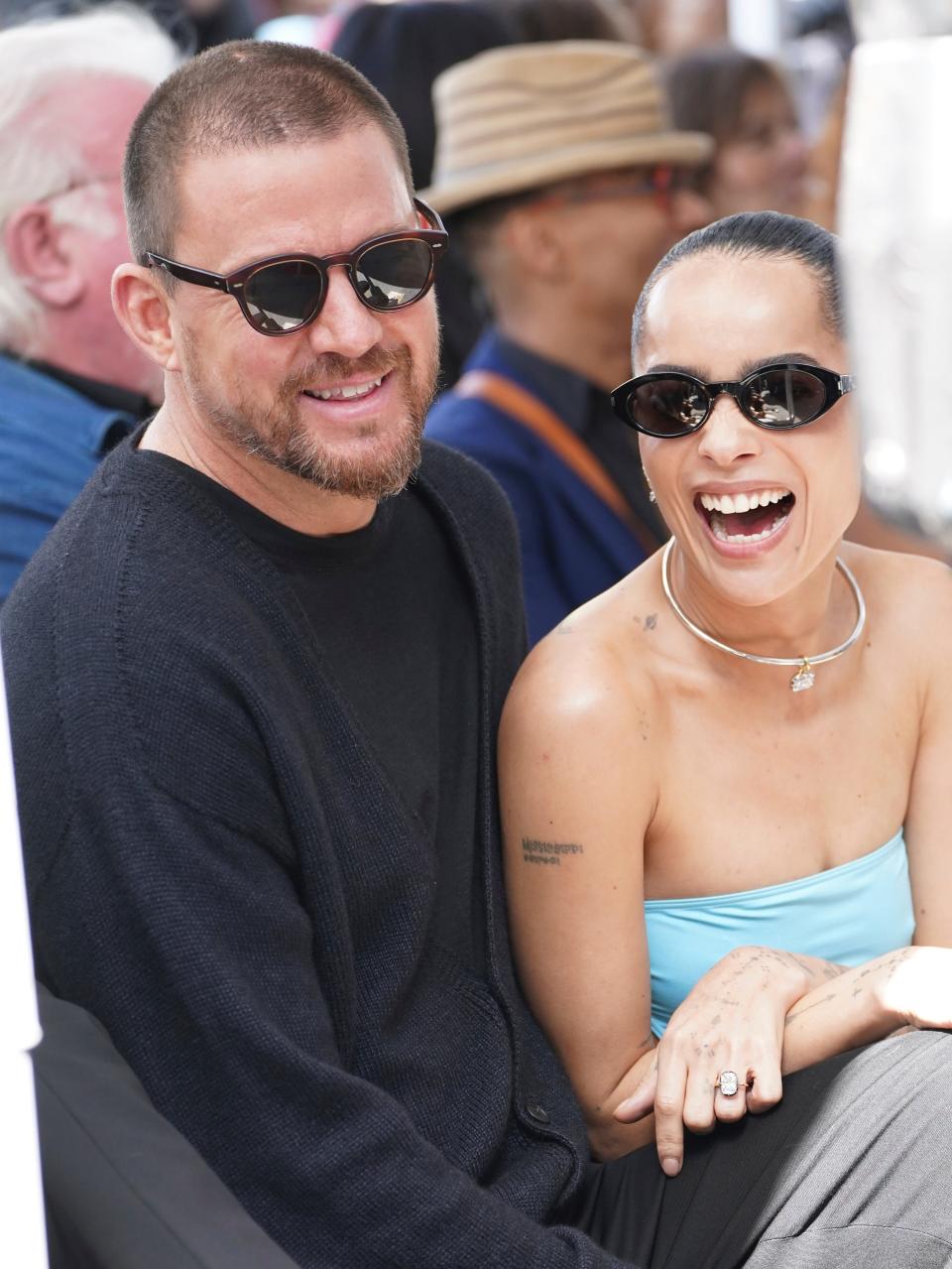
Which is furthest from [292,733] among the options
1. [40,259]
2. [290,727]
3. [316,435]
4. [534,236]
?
[534,236]

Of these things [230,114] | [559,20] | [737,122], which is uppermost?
[230,114]

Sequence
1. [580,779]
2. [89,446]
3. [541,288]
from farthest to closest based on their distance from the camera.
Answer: [541,288], [89,446], [580,779]

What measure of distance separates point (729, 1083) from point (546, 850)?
0.32 m

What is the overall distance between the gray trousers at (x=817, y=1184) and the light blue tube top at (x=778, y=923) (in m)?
0.21

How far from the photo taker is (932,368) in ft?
3.10

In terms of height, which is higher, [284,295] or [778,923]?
[284,295]

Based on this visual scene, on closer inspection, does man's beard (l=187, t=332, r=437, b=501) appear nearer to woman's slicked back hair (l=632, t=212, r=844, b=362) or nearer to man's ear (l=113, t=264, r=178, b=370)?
man's ear (l=113, t=264, r=178, b=370)

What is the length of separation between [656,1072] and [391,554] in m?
0.67

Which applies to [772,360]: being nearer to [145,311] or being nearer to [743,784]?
[743,784]

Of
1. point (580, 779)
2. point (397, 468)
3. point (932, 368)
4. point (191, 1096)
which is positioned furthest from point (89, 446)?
point (932, 368)

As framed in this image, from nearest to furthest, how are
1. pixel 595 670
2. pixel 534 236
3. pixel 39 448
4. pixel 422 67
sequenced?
pixel 595 670 → pixel 39 448 → pixel 534 236 → pixel 422 67

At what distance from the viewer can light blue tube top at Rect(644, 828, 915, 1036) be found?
77.6 inches

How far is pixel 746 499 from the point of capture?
1847 mm

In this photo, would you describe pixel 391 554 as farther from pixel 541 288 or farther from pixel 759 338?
pixel 541 288
